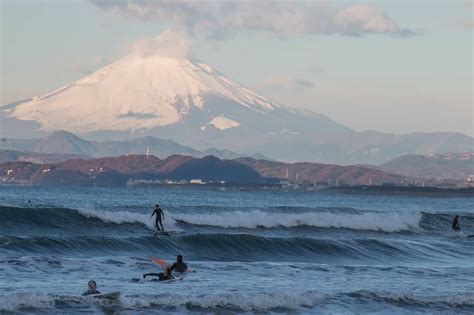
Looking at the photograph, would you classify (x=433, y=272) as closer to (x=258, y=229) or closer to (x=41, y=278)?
(x=41, y=278)

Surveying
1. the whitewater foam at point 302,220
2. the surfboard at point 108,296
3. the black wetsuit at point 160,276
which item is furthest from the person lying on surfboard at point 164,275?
the whitewater foam at point 302,220

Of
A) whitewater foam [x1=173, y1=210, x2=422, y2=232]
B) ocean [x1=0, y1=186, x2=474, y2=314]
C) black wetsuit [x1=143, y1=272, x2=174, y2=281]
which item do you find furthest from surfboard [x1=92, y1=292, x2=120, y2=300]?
whitewater foam [x1=173, y1=210, x2=422, y2=232]

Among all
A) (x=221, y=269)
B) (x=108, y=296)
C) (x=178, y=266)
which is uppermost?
(x=178, y=266)

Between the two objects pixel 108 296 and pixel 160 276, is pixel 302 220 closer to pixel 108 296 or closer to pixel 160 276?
pixel 160 276

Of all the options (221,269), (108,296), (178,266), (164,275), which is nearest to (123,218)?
(221,269)

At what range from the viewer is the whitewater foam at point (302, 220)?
5219 cm

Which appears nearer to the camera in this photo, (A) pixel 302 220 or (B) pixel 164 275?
(B) pixel 164 275

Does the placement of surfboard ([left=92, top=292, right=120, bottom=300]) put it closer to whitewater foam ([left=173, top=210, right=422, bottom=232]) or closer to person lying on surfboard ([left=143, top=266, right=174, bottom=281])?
person lying on surfboard ([left=143, top=266, right=174, bottom=281])

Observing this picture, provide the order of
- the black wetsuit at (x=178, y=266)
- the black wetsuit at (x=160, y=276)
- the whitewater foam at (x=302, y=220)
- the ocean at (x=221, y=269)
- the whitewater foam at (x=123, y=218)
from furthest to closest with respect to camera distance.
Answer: the whitewater foam at (x=302, y=220)
the whitewater foam at (x=123, y=218)
the black wetsuit at (x=178, y=266)
the black wetsuit at (x=160, y=276)
the ocean at (x=221, y=269)

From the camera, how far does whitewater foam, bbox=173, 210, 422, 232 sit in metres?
52.2

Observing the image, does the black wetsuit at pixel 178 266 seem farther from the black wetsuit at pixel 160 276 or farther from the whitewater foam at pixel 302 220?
the whitewater foam at pixel 302 220

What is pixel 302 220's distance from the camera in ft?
180

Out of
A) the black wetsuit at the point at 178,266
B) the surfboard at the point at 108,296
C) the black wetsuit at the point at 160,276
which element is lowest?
the surfboard at the point at 108,296

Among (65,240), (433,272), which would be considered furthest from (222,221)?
(433,272)
